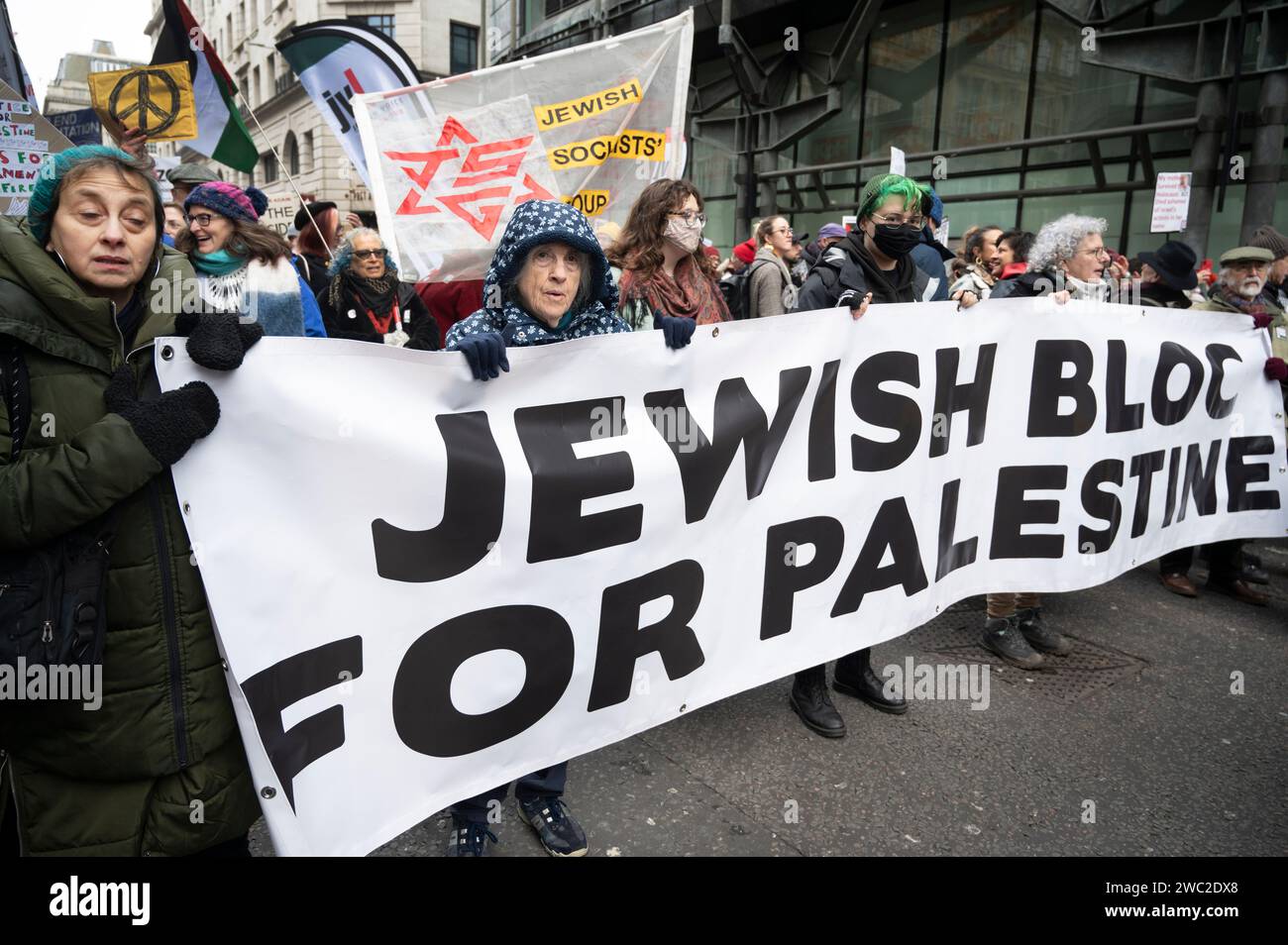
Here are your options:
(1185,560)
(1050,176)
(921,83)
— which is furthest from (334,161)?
(1185,560)

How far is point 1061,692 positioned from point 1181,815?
874 millimetres

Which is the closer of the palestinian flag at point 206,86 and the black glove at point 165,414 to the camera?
the black glove at point 165,414

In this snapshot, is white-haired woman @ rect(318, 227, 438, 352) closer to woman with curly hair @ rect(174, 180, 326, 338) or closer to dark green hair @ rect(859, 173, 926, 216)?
woman with curly hair @ rect(174, 180, 326, 338)

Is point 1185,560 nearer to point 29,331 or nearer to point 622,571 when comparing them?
point 622,571

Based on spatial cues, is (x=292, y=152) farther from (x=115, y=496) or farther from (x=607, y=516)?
(x=115, y=496)

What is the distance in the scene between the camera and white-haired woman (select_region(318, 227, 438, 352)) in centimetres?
519

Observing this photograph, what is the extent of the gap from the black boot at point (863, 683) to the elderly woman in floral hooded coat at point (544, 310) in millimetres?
1477

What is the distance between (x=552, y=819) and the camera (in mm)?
2498

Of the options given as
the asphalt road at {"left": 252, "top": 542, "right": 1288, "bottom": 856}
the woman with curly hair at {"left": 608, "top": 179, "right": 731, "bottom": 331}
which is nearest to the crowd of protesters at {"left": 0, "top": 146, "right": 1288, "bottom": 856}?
the asphalt road at {"left": 252, "top": 542, "right": 1288, "bottom": 856}

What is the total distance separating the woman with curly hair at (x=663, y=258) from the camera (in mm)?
3275

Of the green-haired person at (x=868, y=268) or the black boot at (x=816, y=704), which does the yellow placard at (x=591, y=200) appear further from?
the black boot at (x=816, y=704)

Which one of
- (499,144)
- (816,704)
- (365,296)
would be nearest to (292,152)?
(365,296)

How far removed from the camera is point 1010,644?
3.87 metres

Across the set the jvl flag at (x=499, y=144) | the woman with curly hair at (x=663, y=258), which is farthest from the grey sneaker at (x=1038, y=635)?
the jvl flag at (x=499, y=144)
